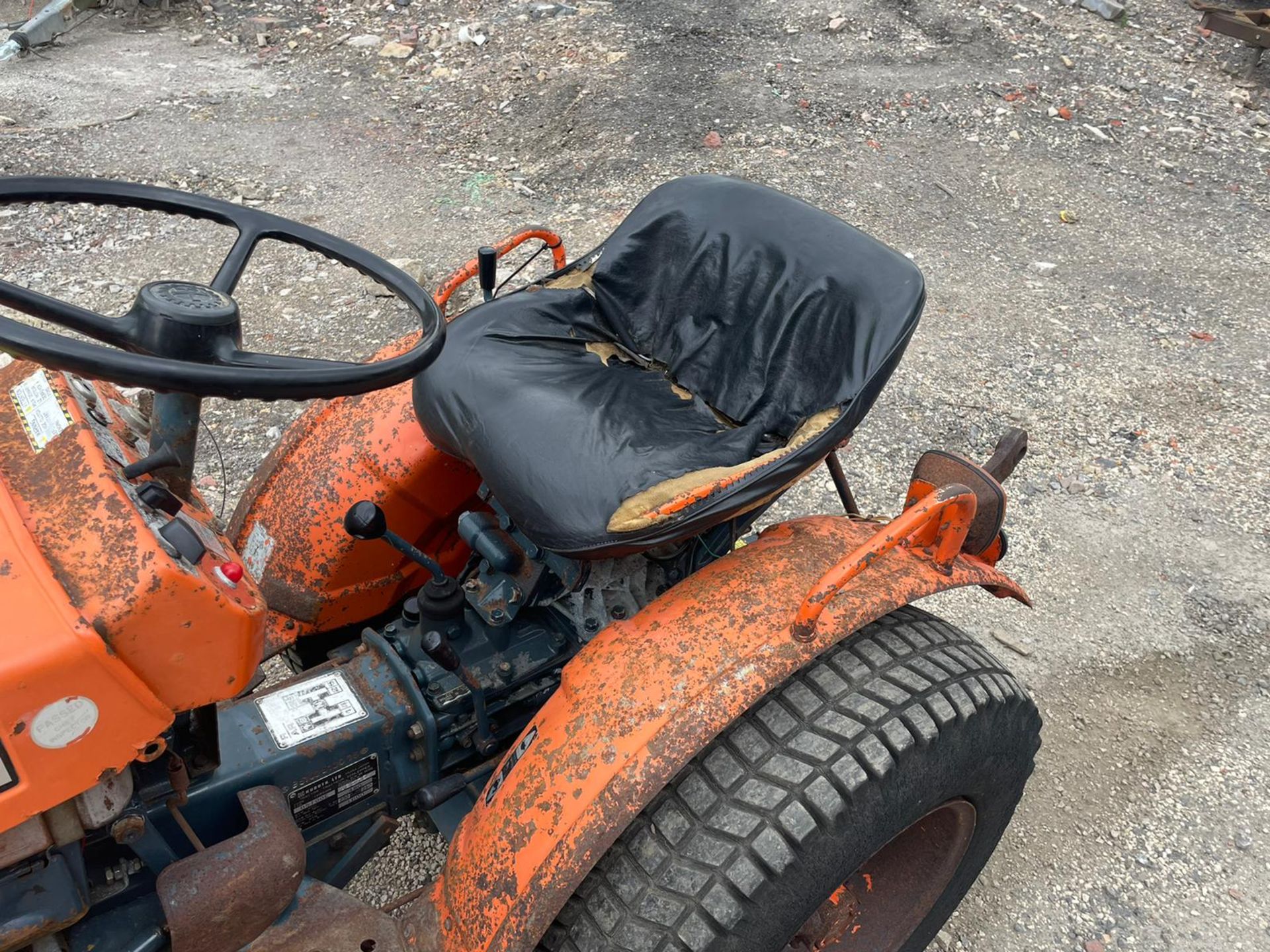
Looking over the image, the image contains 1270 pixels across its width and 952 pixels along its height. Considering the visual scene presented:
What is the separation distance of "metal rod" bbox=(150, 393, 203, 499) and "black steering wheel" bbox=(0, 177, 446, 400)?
0.10 metres

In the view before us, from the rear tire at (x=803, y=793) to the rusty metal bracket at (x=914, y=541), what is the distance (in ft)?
0.41

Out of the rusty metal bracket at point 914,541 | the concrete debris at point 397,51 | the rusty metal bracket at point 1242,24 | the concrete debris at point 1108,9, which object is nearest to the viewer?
the rusty metal bracket at point 914,541

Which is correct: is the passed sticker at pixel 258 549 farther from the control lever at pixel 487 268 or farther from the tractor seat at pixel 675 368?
the control lever at pixel 487 268

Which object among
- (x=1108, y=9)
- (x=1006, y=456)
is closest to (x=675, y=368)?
(x=1006, y=456)

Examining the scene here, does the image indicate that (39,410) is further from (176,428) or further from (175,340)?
(175,340)

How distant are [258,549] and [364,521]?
440 mm

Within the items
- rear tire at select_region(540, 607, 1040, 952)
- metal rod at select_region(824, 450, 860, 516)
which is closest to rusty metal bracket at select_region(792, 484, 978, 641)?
rear tire at select_region(540, 607, 1040, 952)

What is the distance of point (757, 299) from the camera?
75.6 inches

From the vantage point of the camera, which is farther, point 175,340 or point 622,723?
point 622,723

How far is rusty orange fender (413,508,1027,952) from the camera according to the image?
4.38 feet

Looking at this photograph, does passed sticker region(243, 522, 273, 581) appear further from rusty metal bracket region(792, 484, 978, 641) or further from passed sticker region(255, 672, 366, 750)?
rusty metal bracket region(792, 484, 978, 641)

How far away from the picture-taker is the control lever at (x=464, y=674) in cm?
170

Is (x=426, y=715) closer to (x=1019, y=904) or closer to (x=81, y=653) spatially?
(x=81, y=653)

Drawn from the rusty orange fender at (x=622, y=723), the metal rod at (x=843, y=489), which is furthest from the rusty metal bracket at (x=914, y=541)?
the metal rod at (x=843, y=489)
